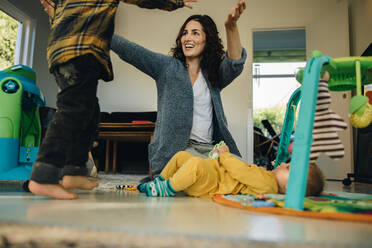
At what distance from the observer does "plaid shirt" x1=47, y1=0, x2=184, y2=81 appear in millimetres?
985

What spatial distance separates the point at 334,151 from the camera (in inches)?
31.4

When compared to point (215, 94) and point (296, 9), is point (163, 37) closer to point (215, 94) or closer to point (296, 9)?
point (296, 9)

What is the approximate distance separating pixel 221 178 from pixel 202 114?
0.46 m

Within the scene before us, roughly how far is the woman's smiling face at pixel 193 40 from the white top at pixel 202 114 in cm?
17

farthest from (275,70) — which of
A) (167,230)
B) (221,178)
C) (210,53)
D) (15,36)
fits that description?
(167,230)

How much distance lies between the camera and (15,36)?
3.63 m

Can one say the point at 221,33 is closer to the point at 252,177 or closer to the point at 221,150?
the point at 221,150

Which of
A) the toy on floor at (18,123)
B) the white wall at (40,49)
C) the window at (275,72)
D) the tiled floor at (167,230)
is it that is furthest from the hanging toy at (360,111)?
the window at (275,72)

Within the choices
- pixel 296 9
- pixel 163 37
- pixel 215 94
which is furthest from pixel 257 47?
pixel 215 94

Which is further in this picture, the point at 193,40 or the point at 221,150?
the point at 193,40

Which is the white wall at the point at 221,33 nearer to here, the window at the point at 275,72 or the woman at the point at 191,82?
the window at the point at 275,72

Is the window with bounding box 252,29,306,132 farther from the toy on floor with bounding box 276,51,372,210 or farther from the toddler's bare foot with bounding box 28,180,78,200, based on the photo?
the toddler's bare foot with bounding box 28,180,78,200

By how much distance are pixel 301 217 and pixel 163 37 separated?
4.16m

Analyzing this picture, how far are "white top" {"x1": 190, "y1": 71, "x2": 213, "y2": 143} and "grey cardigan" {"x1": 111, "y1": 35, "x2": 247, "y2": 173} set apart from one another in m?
0.03
